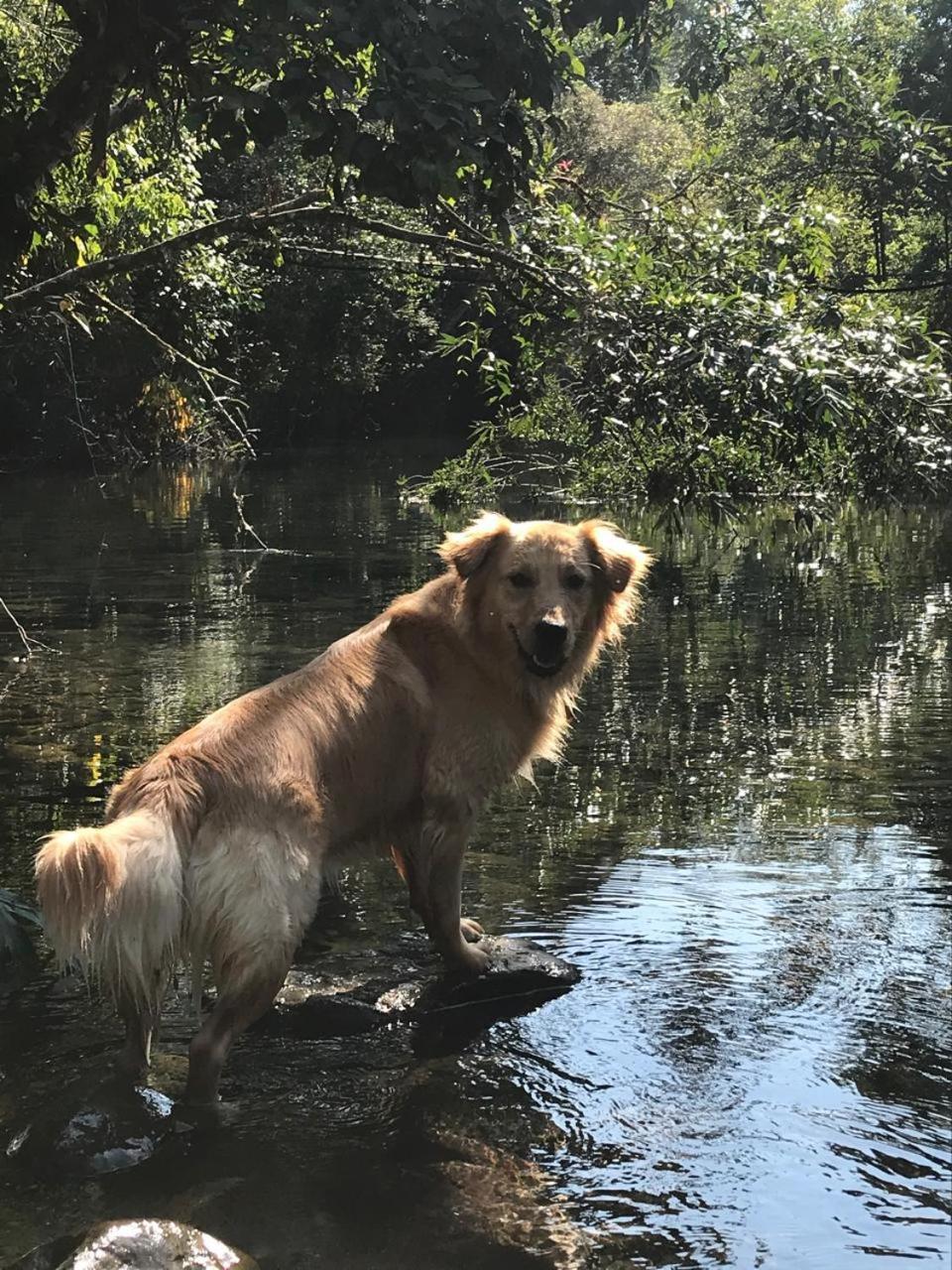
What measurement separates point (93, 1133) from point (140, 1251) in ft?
3.04

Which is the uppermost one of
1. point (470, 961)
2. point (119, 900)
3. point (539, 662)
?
point (539, 662)

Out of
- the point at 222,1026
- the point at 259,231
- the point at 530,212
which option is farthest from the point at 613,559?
the point at 259,231

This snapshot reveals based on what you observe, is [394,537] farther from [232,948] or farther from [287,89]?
[232,948]

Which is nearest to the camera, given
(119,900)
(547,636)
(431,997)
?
(119,900)

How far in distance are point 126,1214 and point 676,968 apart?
2.74 m

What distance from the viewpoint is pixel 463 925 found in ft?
20.3

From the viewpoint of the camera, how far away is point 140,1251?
12.1 ft

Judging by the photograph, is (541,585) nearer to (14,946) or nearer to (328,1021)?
(328,1021)

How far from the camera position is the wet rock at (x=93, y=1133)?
14.6ft

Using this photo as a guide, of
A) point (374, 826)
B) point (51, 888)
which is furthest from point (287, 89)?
point (51, 888)

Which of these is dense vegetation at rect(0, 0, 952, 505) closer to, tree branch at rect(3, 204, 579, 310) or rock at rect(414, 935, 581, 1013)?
tree branch at rect(3, 204, 579, 310)

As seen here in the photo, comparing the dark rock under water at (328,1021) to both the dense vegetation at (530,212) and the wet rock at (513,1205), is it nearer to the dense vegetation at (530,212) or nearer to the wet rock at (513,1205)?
the wet rock at (513,1205)

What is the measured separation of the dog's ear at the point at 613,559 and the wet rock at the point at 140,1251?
3.37m

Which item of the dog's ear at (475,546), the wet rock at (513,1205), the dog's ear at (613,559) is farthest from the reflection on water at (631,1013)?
Result: the dog's ear at (475,546)
